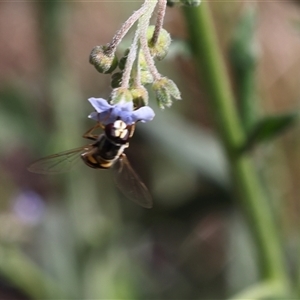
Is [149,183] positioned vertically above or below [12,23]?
below

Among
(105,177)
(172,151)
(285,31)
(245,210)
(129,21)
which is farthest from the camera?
(285,31)

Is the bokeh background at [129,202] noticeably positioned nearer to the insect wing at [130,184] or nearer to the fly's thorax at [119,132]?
the insect wing at [130,184]

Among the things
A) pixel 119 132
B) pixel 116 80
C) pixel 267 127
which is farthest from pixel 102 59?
pixel 267 127

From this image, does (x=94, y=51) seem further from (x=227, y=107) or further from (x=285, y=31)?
(x=285, y=31)

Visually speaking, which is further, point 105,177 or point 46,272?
point 105,177

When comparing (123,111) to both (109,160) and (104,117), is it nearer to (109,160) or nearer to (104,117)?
(104,117)

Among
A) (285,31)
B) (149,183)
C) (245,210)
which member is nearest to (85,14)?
(285,31)

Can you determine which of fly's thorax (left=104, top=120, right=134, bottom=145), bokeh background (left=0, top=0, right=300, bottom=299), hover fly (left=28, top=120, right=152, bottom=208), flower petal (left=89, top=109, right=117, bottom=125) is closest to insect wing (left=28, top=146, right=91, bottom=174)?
hover fly (left=28, top=120, right=152, bottom=208)
